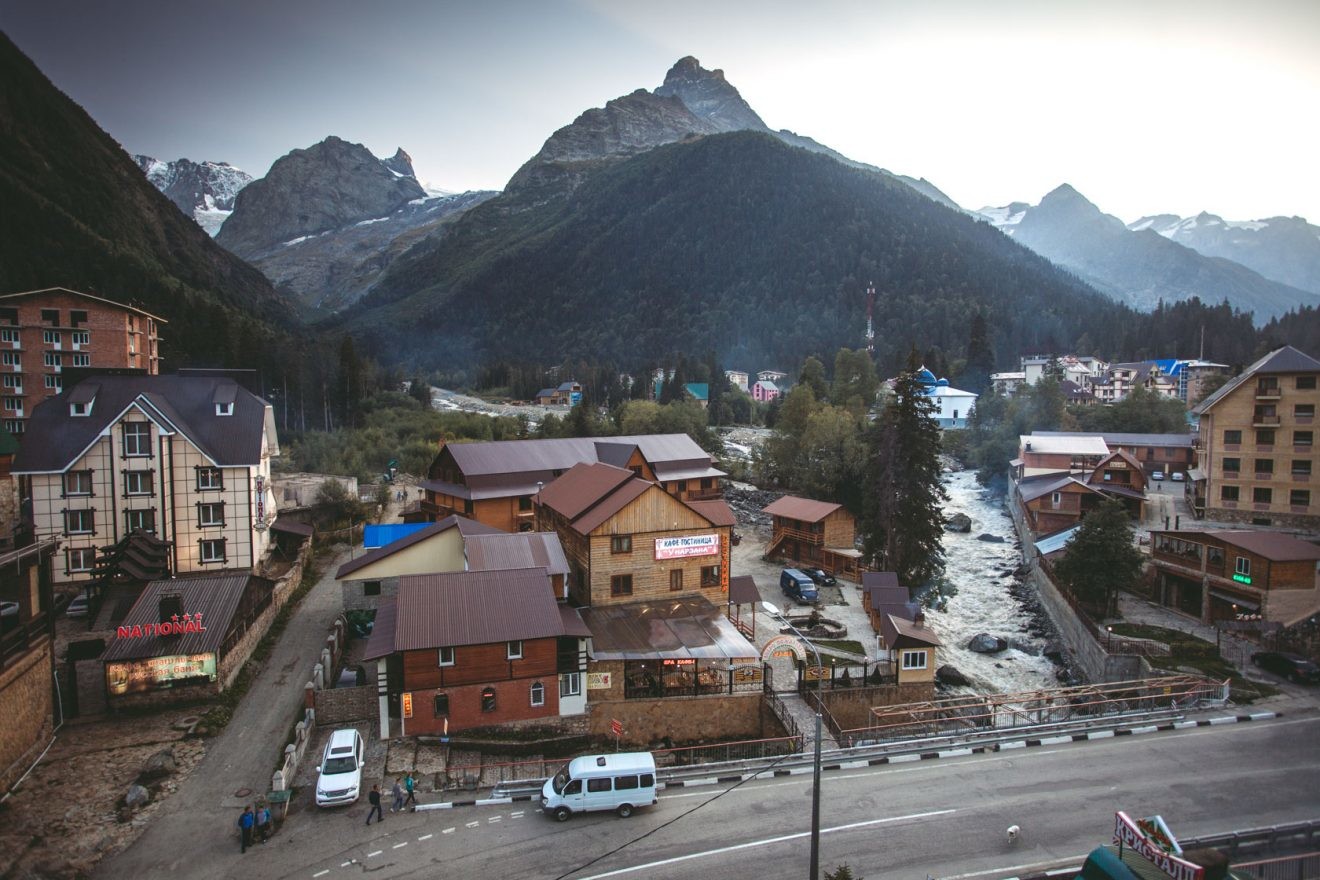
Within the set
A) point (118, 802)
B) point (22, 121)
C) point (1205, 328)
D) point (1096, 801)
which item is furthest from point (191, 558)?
point (1205, 328)

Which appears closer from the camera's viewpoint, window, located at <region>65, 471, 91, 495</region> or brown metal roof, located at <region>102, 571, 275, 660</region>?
brown metal roof, located at <region>102, 571, 275, 660</region>

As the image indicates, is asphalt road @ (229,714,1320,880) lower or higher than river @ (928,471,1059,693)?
higher

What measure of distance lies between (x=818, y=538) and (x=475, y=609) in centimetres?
2977

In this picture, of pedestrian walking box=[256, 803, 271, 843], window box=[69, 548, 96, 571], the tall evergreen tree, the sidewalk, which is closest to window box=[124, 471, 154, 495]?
window box=[69, 548, 96, 571]

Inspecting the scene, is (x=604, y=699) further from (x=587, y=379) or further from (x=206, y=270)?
(x=206, y=270)

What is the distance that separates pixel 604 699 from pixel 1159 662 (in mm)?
22783

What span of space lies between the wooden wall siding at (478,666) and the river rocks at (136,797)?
6846 millimetres

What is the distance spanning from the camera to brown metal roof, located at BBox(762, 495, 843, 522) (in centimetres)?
4756

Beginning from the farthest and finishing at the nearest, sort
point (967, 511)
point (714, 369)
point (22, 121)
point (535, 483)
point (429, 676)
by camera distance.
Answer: point (714, 369)
point (22, 121)
point (967, 511)
point (535, 483)
point (429, 676)

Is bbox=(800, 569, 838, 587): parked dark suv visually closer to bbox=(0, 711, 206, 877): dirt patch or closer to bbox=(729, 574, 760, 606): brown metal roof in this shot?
bbox=(729, 574, 760, 606): brown metal roof

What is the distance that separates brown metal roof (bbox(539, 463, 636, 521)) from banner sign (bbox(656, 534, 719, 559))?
388cm

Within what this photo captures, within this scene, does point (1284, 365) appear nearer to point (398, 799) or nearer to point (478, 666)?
point (478, 666)

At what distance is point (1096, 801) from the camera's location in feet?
59.6

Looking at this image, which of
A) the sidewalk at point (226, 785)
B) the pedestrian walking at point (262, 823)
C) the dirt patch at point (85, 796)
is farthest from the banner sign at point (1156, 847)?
the dirt patch at point (85, 796)
